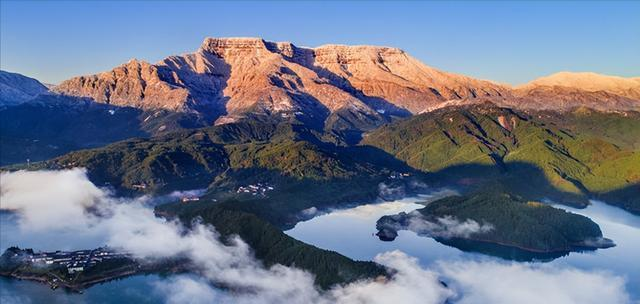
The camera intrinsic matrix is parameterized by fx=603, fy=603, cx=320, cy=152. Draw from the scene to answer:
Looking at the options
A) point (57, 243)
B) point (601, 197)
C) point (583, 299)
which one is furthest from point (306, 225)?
point (601, 197)

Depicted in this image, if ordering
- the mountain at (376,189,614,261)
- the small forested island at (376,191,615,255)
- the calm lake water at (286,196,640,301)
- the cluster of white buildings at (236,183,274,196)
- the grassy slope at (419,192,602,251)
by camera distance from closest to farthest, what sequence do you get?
1. the calm lake water at (286,196,640,301)
2. the mountain at (376,189,614,261)
3. the grassy slope at (419,192,602,251)
4. the small forested island at (376,191,615,255)
5. the cluster of white buildings at (236,183,274,196)

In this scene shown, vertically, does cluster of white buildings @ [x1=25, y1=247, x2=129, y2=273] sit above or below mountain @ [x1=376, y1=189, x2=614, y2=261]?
below

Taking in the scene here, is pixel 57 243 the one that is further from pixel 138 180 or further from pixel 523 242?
pixel 523 242

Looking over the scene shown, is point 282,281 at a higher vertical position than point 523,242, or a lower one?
lower

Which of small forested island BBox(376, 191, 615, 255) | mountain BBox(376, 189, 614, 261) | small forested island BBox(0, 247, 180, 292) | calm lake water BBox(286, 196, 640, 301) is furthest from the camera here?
small forested island BBox(376, 191, 615, 255)

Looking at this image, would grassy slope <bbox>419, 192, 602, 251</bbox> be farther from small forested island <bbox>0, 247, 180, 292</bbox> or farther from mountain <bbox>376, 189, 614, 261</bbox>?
small forested island <bbox>0, 247, 180, 292</bbox>

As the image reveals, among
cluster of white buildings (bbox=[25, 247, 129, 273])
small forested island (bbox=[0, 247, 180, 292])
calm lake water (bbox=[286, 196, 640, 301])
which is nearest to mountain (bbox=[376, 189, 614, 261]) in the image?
calm lake water (bbox=[286, 196, 640, 301])
